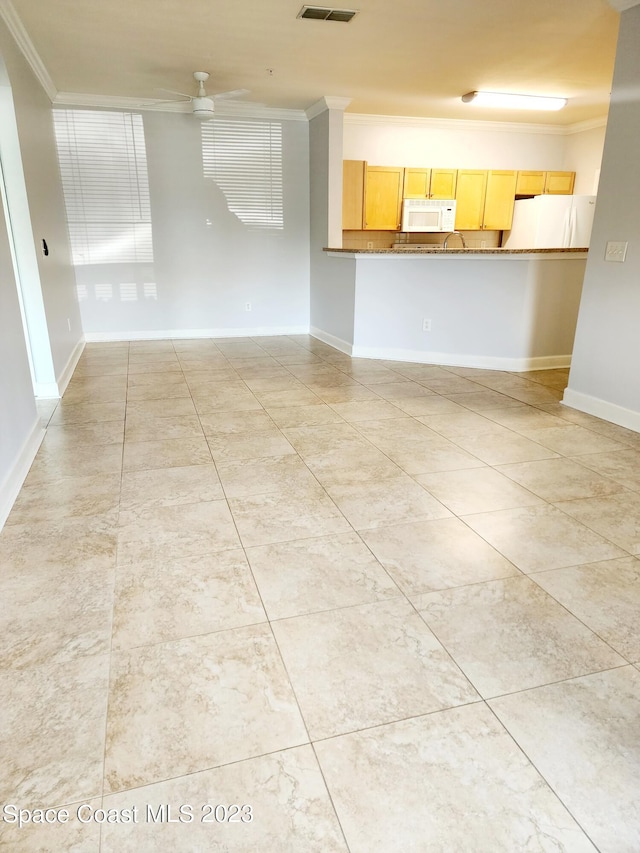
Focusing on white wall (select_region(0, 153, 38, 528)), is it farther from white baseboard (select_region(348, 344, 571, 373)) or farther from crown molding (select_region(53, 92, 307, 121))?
crown molding (select_region(53, 92, 307, 121))

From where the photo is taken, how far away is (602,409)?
12.6ft

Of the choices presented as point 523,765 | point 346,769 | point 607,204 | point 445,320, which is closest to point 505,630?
point 523,765

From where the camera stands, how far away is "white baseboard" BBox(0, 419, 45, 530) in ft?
8.09

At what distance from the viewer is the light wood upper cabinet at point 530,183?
734 centimetres

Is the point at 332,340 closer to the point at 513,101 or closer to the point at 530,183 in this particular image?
the point at 513,101

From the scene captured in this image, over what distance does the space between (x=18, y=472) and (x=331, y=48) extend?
3.91 m

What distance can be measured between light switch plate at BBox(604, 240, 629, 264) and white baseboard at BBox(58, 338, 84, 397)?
410cm

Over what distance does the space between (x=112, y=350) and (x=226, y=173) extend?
2489 mm

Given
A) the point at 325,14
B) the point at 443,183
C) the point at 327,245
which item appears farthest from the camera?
the point at 443,183

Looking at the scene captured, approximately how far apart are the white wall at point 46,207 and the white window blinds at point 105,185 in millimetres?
275

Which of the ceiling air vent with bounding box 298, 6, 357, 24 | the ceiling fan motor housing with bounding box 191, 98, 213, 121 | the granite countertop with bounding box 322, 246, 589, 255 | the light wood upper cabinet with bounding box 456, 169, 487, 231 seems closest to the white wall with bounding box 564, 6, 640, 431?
the granite countertop with bounding box 322, 246, 589, 255

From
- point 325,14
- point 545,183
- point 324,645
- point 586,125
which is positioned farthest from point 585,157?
point 324,645

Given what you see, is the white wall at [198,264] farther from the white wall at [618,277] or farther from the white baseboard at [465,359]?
the white wall at [618,277]

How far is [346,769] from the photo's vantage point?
1276mm
